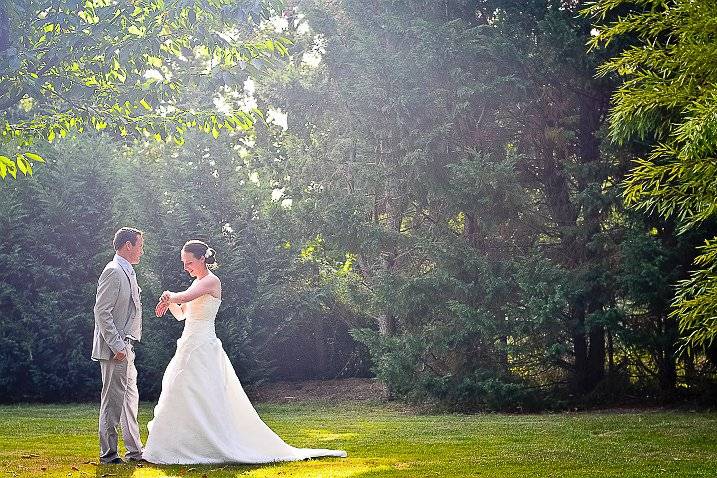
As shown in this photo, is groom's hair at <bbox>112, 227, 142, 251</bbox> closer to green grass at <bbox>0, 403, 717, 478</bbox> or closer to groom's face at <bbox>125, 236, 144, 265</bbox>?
groom's face at <bbox>125, 236, 144, 265</bbox>

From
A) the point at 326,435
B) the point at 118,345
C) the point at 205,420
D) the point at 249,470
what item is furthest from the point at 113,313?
the point at 326,435

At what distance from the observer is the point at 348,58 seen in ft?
57.4

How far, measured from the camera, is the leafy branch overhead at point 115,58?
32.0 ft

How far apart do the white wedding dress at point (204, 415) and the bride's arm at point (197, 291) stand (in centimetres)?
9

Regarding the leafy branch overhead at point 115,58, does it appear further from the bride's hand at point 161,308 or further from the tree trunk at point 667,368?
the tree trunk at point 667,368

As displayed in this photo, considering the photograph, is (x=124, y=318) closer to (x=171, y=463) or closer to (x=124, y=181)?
(x=171, y=463)

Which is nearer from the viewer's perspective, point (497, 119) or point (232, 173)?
point (497, 119)

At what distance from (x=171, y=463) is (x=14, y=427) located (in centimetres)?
566

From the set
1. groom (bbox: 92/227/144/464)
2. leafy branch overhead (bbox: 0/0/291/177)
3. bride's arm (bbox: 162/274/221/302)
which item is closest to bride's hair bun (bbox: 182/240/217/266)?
bride's arm (bbox: 162/274/221/302)

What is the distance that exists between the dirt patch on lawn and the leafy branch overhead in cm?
816

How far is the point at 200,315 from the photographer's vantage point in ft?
28.6

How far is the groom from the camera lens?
817 cm

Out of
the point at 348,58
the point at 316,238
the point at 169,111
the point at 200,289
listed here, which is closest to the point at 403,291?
the point at 316,238

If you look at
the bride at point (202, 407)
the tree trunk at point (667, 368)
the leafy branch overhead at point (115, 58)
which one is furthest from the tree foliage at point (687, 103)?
the bride at point (202, 407)
